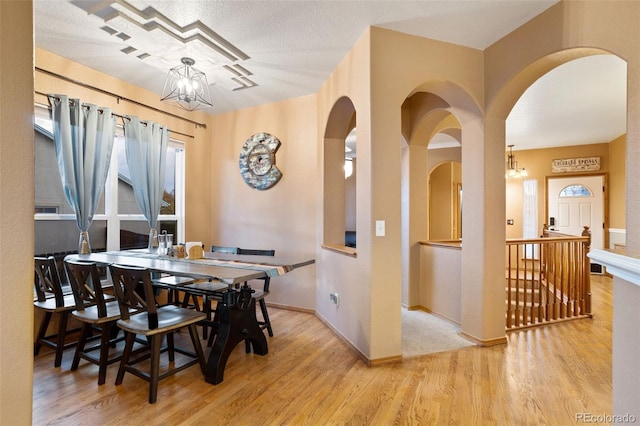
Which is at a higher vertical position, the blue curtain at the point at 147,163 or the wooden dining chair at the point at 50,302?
the blue curtain at the point at 147,163

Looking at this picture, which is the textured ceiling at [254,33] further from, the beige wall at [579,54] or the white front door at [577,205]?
the white front door at [577,205]

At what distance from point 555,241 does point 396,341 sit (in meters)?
2.52

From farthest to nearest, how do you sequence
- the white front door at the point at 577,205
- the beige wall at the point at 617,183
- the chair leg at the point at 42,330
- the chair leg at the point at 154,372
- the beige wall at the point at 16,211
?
the white front door at the point at 577,205 → the beige wall at the point at 617,183 → the chair leg at the point at 42,330 → the chair leg at the point at 154,372 → the beige wall at the point at 16,211

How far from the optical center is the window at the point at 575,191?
6.50 meters

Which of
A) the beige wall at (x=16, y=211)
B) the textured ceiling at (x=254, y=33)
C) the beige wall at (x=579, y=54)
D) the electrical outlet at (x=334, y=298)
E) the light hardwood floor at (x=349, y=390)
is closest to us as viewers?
the beige wall at (x=16, y=211)

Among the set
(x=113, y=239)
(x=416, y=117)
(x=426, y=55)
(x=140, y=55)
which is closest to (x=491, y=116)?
(x=426, y=55)

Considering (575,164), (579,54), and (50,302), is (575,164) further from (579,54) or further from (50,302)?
(50,302)

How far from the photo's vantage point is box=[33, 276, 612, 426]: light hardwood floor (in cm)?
187

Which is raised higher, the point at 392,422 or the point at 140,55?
the point at 140,55

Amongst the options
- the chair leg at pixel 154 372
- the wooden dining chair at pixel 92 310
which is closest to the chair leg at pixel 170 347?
the wooden dining chair at pixel 92 310

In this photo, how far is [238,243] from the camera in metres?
4.44

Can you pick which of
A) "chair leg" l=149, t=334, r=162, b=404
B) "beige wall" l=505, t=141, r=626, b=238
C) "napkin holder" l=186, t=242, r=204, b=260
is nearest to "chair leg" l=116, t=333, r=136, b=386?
"chair leg" l=149, t=334, r=162, b=404

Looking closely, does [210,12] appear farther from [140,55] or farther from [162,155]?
[162,155]

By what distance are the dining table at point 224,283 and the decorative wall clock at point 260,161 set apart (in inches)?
60.8
